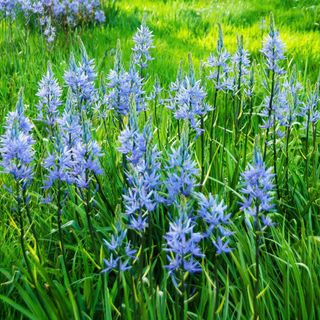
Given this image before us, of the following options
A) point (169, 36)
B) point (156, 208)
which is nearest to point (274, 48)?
point (156, 208)

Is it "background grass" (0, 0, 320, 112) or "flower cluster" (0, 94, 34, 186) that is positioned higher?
"flower cluster" (0, 94, 34, 186)

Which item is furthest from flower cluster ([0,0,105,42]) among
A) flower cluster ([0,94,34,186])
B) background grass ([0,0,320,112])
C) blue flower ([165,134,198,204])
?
blue flower ([165,134,198,204])

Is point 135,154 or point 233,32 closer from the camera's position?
point 135,154

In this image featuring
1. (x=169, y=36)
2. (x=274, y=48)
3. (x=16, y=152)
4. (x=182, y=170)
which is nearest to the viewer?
(x=182, y=170)

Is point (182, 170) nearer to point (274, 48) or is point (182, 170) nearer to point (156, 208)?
point (156, 208)

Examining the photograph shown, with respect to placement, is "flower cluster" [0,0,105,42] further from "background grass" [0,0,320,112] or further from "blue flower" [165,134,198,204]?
"blue flower" [165,134,198,204]

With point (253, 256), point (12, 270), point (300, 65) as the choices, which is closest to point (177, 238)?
point (253, 256)

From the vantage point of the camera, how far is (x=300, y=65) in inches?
211

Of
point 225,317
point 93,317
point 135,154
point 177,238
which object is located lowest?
point 93,317

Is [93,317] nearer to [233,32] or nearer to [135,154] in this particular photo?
[135,154]

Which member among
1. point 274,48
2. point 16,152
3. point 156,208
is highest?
point 274,48

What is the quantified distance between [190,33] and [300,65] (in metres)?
1.83

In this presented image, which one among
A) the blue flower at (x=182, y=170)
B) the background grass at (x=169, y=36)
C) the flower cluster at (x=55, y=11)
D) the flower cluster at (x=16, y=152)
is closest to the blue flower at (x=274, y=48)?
the blue flower at (x=182, y=170)

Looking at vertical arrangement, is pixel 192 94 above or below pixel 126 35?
above
